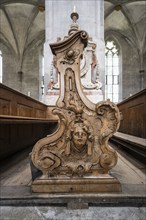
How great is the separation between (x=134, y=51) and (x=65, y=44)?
1413cm

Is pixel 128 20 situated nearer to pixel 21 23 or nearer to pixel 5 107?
pixel 21 23

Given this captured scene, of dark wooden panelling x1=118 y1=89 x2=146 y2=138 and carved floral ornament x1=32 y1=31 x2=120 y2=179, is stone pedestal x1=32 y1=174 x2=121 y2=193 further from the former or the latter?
dark wooden panelling x1=118 y1=89 x2=146 y2=138

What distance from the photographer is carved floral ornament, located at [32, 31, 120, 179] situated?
1961 mm

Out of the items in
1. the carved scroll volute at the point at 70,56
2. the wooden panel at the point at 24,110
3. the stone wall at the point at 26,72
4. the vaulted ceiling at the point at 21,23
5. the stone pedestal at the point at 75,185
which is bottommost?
the stone pedestal at the point at 75,185

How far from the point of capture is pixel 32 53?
50.5 feet

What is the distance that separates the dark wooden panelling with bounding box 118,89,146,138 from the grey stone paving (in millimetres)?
1891

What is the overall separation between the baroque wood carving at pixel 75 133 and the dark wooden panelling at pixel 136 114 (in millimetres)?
1582

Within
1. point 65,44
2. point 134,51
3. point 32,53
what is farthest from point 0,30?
point 65,44

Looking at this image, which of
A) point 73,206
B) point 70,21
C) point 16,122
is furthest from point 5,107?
point 70,21

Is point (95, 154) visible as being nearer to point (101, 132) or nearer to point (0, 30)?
point (101, 132)

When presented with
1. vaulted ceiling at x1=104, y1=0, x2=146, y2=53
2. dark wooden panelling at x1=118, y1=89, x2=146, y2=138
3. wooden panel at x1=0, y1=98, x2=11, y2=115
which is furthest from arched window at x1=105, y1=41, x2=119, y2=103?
wooden panel at x1=0, y1=98, x2=11, y2=115

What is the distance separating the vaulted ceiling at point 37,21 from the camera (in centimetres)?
1290

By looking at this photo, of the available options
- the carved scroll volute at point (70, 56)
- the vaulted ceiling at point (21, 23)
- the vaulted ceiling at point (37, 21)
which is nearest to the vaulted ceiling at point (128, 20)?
the vaulted ceiling at point (37, 21)

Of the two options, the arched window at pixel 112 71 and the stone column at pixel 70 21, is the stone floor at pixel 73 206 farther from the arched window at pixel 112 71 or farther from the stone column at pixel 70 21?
the arched window at pixel 112 71
